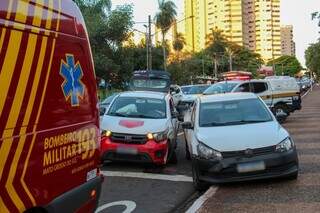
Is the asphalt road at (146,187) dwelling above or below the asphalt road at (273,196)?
below

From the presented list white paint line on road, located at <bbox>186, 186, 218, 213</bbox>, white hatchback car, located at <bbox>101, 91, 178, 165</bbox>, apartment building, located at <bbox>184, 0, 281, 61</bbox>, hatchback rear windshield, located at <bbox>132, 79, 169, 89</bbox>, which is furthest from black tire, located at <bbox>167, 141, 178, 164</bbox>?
apartment building, located at <bbox>184, 0, 281, 61</bbox>

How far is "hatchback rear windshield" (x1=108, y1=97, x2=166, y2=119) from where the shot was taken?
13438mm

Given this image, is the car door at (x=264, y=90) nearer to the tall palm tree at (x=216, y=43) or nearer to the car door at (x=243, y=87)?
the car door at (x=243, y=87)

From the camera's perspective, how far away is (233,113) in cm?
1116

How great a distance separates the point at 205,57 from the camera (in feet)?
404

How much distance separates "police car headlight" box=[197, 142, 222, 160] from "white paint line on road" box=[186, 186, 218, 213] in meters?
0.49

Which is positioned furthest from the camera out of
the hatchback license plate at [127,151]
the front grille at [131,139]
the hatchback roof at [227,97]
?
the front grille at [131,139]

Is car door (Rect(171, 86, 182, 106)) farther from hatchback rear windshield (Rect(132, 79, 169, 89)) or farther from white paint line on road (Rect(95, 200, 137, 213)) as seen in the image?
white paint line on road (Rect(95, 200, 137, 213))

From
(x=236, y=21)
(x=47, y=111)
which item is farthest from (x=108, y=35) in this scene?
(x=236, y=21)

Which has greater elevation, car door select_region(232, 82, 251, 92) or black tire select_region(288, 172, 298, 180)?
car door select_region(232, 82, 251, 92)

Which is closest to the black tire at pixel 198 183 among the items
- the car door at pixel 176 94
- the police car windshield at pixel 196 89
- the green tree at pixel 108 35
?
the car door at pixel 176 94

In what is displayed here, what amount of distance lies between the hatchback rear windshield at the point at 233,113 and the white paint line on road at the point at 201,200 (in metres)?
1.46

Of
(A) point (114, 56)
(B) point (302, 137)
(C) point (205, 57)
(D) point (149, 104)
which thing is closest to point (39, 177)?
(D) point (149, 104)

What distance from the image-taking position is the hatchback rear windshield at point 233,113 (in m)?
10.9
